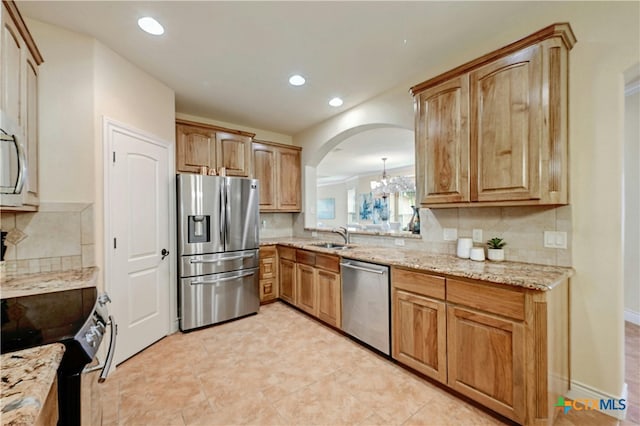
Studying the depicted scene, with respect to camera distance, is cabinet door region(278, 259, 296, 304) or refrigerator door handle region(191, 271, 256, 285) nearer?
refrigerator door handle region(191, 271, 256, 285)

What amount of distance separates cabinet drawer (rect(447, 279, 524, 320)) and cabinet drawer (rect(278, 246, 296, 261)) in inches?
85.5

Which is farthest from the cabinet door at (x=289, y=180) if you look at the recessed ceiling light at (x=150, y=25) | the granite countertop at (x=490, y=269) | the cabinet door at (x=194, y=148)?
the recessed ceiling light at (x=150, y=25)

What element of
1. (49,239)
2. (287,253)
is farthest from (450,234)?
(49,239)

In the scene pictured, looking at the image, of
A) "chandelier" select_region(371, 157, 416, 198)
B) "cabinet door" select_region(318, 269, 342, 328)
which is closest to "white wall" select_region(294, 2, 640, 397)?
"cabinet door" select_region(318, 269, 342, 328)

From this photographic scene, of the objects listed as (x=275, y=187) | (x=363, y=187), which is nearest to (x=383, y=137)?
(x=275, y=187)

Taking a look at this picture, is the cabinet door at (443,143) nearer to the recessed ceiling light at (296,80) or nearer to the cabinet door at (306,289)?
the recessed ceiling light at (296,80)

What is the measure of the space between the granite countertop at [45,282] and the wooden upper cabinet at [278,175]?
2.50m

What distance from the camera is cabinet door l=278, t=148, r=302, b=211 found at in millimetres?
4449

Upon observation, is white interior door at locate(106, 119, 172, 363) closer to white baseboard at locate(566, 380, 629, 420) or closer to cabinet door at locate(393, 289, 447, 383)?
cabinet door at locate(393, 289, 447, 383)

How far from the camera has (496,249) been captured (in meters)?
2.15

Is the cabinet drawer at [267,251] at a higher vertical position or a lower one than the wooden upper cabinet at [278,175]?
lower

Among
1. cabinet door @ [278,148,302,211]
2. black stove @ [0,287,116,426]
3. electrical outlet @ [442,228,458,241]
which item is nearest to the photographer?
black stove @ [0,287,116,426]

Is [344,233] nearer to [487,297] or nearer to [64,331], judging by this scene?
[487,297]

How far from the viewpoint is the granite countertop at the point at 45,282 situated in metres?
1.52
